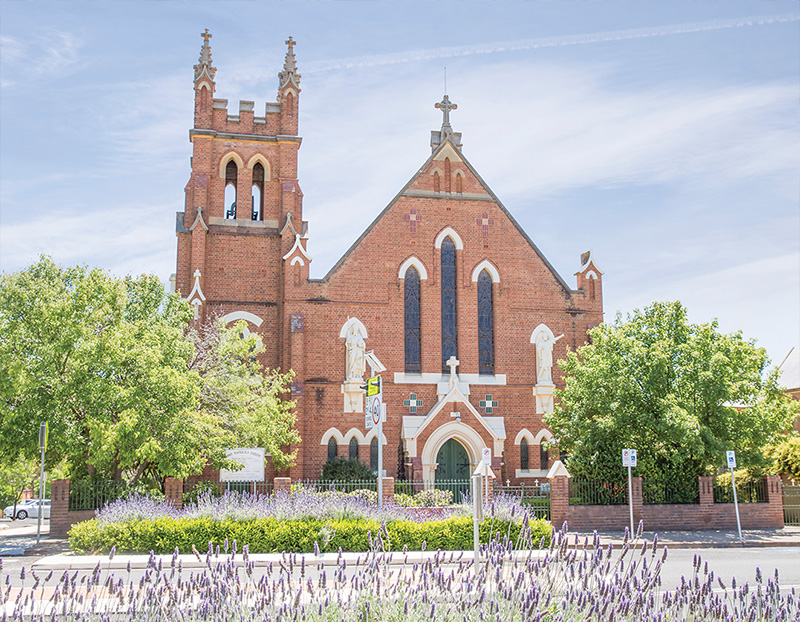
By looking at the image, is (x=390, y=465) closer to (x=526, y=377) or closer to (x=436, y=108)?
(x=526, y=377)

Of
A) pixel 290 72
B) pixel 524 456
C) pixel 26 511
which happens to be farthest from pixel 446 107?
pixel 26 511

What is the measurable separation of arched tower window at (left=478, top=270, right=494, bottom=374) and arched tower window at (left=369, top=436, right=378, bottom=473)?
5.10 metres

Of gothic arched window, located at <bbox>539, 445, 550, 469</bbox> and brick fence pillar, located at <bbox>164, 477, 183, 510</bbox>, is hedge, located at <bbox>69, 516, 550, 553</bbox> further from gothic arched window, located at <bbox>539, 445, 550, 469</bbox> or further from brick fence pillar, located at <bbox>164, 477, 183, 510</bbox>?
gothic arched window, located at <bbox>539, 445, 550, 469</bbox>

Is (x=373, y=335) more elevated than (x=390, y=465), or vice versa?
(x=373, y=335)

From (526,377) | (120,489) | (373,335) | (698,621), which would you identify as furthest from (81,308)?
(698,621)

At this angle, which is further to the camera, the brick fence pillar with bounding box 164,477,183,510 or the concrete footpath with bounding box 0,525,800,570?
the brick fence pillar with bounding box 164,477,183,510

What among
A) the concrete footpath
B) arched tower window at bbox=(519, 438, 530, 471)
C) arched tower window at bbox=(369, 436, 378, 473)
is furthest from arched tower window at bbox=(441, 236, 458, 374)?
the concrete footpath

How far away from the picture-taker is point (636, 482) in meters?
23.4

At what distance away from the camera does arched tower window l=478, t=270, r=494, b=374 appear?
30938mm

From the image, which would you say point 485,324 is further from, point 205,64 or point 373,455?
point 205,64

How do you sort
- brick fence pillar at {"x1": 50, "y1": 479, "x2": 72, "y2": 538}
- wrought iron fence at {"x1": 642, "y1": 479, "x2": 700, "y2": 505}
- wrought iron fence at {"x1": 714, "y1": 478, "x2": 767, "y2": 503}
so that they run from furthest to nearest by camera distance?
1. wrought iron fence at {"x1": 714, "y1": 478, "x2": 767, "y2": 503}
2. wrought iron fence at {"x1": 642, "y1": 479, "x2": 700, "y2": 505}
3. brick fence pillar at {"x1": 50, "y1": 479, "x2": 72, "y2": 538}

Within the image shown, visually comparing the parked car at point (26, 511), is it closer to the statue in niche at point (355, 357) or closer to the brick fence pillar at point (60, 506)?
the brick fence pillar at point (60, 506)

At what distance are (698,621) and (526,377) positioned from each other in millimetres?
24961

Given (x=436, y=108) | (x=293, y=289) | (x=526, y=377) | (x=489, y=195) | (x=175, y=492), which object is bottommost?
(x=175, y=492)
